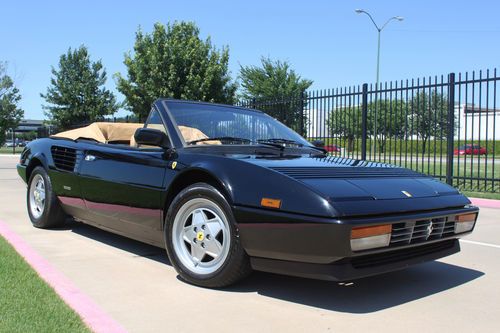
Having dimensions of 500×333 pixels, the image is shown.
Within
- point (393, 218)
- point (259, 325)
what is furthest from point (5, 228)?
point (393, 218)

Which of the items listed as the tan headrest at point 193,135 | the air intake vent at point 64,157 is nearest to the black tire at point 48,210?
the air intake vent at point 64,157

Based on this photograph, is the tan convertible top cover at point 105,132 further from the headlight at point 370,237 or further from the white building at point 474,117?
the white building at point 474,117

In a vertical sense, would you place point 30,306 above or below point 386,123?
below

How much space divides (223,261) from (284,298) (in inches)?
20.4

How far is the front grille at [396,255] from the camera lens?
3.26m

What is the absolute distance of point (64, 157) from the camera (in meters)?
5.63

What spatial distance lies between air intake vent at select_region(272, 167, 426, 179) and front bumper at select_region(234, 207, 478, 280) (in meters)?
0.35

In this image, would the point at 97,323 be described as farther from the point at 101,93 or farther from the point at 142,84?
the point at 101,93

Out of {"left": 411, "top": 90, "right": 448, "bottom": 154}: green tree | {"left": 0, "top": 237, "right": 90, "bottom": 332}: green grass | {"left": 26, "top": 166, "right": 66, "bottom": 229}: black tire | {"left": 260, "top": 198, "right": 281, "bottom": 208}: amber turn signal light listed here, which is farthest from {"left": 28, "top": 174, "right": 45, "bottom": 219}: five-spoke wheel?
{"left": 411, "top": 90, "right": 448, "bottom": 154}: green tree

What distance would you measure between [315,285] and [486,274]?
1648 millimetres

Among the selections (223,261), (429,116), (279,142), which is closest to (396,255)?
(223,261)

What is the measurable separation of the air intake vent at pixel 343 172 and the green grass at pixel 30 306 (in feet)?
5.32

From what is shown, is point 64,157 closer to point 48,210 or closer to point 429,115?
point 48,210

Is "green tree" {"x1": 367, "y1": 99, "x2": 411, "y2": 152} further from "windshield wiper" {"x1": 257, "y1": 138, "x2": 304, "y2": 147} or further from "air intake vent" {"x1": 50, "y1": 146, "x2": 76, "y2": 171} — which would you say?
"air intake vent" {"x1": 50, "y1": 146, "x2": 76, "y2": 171}
